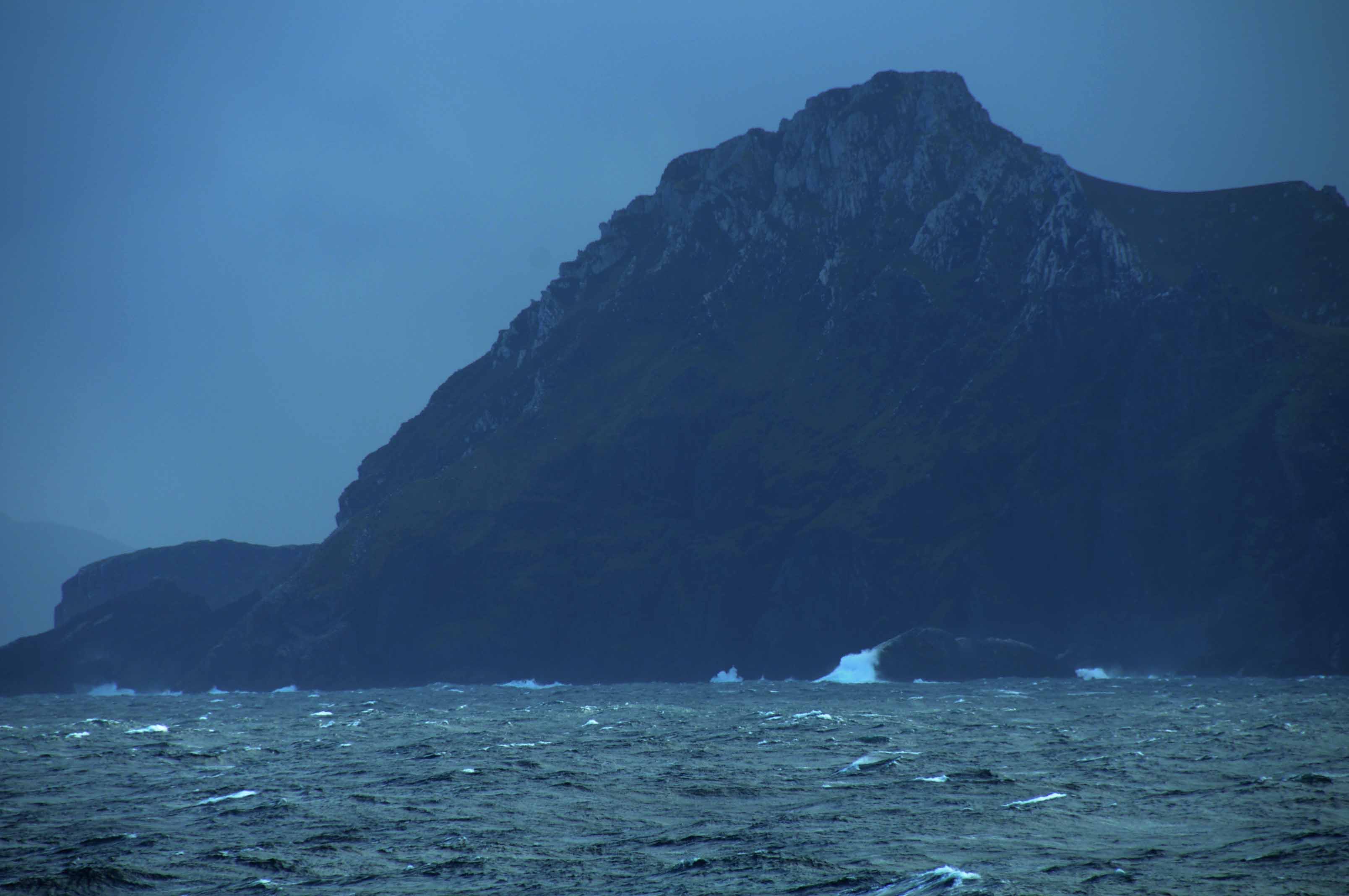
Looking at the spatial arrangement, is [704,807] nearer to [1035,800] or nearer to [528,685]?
[1035,800]

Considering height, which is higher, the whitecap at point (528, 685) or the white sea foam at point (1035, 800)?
the white sea foam at point (1035, 800)

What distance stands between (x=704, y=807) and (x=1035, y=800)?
32.0 feet

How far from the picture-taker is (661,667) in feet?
628

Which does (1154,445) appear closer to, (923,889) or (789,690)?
(789,690)

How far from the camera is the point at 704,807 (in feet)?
120

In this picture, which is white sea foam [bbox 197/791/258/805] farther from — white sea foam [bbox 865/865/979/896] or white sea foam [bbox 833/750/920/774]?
white sea foam [bbox 865/865/979/896]

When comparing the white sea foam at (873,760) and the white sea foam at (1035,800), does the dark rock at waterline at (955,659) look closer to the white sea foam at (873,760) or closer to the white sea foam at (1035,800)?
the white sea foam at (873,760)

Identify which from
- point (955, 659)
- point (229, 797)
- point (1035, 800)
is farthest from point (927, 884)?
point (955, 659)

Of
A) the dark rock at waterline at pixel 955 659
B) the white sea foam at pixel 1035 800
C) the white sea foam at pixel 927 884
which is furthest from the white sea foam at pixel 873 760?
the dark rock at waterline at pixel 955 659

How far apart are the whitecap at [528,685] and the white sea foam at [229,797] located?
134m

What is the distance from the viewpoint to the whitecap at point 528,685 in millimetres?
179125

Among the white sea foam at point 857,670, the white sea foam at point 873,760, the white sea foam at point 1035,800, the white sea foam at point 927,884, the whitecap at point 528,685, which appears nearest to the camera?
the white sea foam at point 927,884

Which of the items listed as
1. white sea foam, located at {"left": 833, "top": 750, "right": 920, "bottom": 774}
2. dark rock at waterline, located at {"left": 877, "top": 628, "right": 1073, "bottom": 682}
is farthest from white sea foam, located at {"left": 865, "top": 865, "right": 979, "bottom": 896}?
dark rock at waterline, located at {"left": 877, "top": 628, "right": 1073, "bottom": 682}

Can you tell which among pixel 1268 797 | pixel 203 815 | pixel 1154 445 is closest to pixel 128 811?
pixel 203 815
